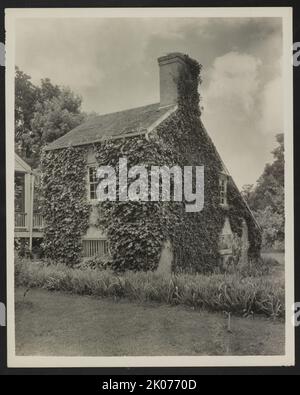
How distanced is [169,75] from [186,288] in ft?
7.77

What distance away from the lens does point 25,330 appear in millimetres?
5043

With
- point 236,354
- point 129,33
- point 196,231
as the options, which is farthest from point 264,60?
point 236,354

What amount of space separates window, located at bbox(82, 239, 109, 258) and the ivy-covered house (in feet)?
0.04

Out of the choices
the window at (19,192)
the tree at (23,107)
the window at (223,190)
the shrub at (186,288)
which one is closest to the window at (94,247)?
the shrub at (186,288)

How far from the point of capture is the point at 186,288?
201 inches

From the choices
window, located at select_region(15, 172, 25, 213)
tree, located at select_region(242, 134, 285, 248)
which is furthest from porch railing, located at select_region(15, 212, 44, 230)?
tree, located at select_region(242, 134, 285, 248)

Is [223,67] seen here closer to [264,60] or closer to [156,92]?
[264,60]

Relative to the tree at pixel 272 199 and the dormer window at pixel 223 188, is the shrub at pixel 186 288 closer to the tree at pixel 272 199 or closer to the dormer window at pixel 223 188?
the tree at pixel 272 199

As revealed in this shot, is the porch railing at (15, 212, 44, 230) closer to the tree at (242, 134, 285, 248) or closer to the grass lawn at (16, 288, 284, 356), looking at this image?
the grass lawn at (16, 288, 284, 356)

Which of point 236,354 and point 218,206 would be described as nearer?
point 236,354

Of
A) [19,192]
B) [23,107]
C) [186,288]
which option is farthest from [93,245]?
[23,107]

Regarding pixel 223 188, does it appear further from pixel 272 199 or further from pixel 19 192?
pixel 19 192

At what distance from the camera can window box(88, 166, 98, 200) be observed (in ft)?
17.3
